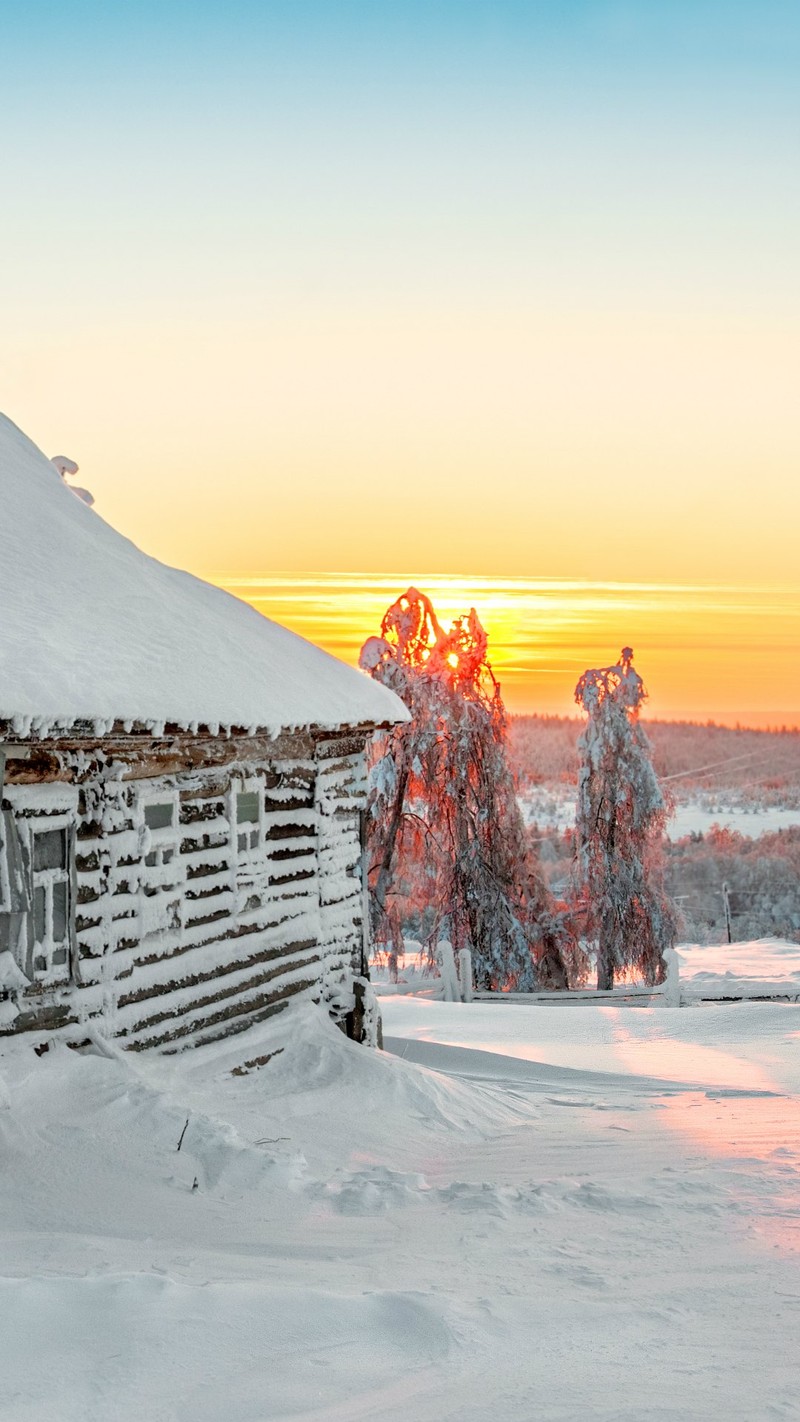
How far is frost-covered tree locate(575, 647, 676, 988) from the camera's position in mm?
22844

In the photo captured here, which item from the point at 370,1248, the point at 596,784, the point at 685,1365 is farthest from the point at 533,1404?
the point at 596,784

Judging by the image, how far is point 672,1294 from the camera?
16.6ft

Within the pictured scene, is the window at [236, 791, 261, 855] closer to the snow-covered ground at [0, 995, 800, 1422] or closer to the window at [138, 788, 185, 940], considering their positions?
the window at [138, 788, 185, 940]

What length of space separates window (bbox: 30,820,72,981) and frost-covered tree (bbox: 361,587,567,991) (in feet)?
48.4

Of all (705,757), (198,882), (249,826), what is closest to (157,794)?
(198,882)

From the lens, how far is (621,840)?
2298 cm

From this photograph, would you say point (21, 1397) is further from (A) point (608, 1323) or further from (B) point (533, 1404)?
(A) point (608, 1323)

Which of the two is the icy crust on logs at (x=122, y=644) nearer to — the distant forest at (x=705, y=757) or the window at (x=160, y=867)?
the window at (x=160, y=867)

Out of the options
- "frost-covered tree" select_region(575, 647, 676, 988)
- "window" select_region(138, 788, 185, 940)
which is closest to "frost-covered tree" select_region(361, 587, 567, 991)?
"frost-covered tree" select_region(575, 647, 676, 988)

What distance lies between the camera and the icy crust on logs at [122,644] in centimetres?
667

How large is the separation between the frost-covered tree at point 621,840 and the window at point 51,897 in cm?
1653

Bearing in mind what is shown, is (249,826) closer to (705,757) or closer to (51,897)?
(51,897)

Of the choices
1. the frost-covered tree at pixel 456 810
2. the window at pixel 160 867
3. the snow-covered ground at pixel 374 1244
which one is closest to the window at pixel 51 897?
the snow-covered ground at pixel 374 1244

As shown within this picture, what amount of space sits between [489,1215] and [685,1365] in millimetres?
1924
